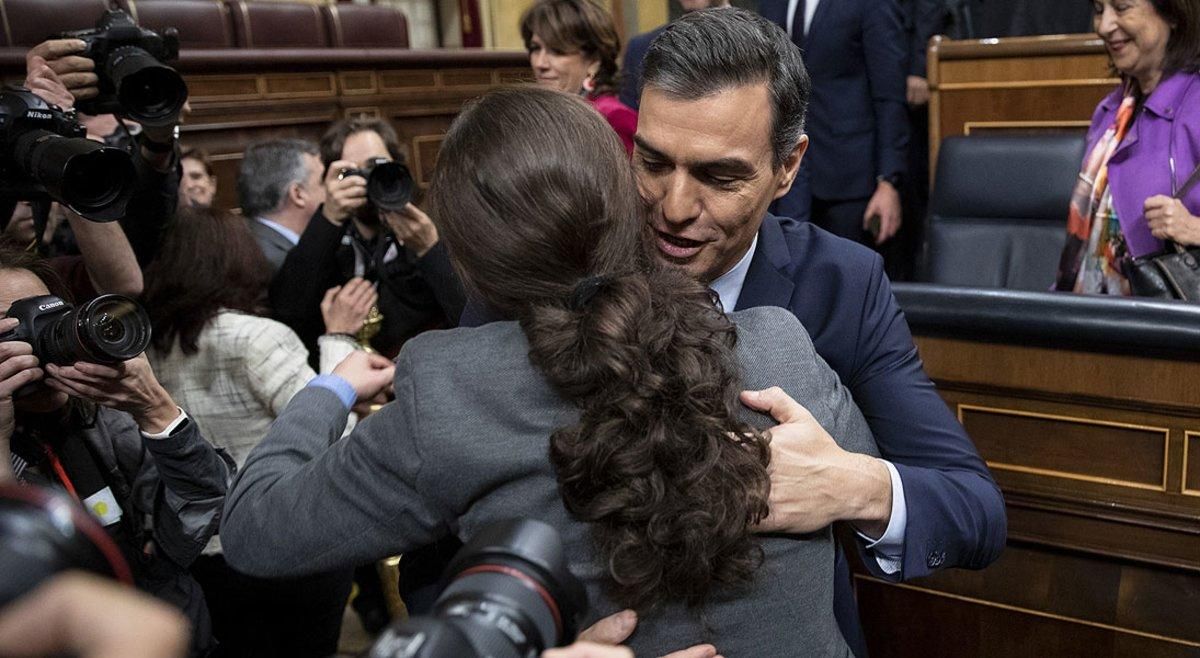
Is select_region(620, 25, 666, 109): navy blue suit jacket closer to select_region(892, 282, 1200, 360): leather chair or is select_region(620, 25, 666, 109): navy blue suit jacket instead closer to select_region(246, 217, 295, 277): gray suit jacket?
select_region(246, 217, 295, 277): gray suit jacket

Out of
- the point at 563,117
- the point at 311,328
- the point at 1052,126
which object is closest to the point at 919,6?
the point at 1052,126

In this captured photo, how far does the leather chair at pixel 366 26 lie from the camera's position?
6.97 meters

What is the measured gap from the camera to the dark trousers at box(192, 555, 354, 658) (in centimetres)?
188

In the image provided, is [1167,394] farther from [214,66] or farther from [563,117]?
[214,66]

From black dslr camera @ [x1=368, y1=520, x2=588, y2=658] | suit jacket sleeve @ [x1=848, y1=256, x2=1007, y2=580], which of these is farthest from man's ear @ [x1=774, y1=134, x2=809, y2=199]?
black dslr camera @ [x1=368, y1=520, x2=588, y2=658]

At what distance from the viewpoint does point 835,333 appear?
1.25m

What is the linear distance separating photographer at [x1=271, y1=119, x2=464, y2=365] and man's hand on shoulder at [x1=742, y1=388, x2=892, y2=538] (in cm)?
131

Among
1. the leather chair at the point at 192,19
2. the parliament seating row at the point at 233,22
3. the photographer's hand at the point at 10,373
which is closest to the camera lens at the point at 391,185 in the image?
the photographer's hand at the point at 10,373

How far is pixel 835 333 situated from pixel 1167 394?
819 millimetres

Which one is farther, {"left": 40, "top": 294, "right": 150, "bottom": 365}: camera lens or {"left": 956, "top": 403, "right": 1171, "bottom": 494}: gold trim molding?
{"left": 956, "top": 403, "right": 1171, "bottom": 494}: gold trim molding

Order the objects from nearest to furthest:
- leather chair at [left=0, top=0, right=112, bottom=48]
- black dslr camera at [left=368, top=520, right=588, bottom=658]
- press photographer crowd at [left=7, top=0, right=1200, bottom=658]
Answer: black dslr camera at [left=368, top=520, right=588, bottom=658] → press photographer crowd at [left=7, top=0, right=1200, bottom=658] → leather chair at [left=0, top=0, right=112, bottom=48]

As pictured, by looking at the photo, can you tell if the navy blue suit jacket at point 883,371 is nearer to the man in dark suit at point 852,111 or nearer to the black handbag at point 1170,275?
the black handbag at point 1170,275

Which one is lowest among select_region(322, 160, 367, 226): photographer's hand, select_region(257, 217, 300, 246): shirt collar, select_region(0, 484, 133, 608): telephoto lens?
select_region(257, 217, 300, 246): shirt collar

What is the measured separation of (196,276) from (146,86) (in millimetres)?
360
